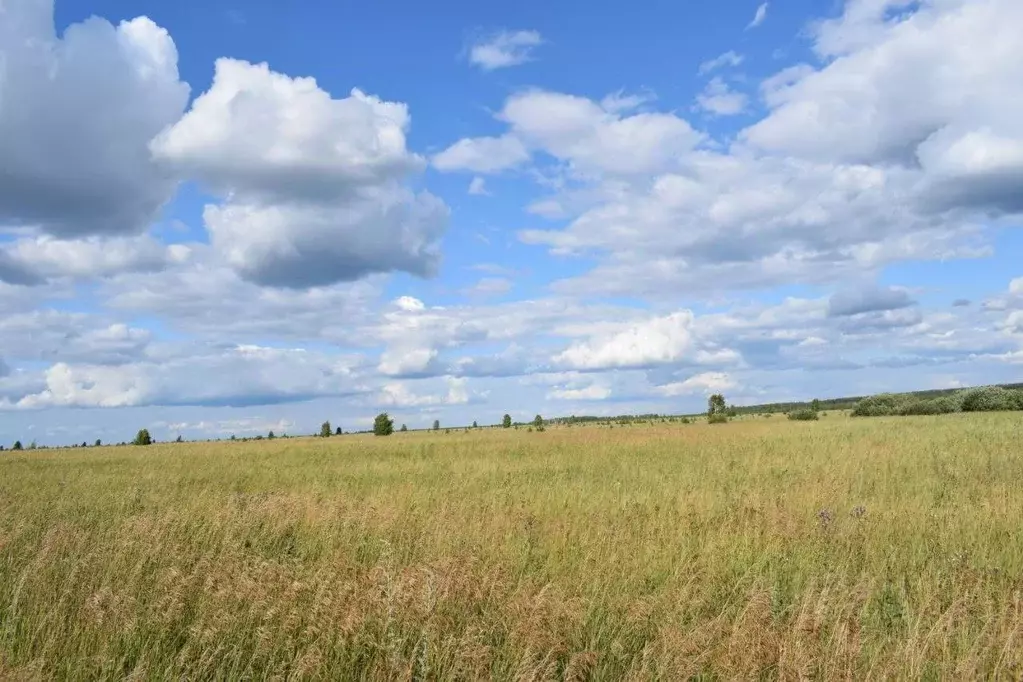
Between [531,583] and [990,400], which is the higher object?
[990,400]

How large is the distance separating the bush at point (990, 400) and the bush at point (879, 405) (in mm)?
4746

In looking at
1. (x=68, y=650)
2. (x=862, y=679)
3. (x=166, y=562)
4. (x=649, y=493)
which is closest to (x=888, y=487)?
(x=649, y=493)

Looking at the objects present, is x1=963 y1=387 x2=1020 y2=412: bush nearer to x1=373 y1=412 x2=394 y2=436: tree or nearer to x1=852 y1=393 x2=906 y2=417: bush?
x1=852 y1=393 x2=906 y2=417: bush

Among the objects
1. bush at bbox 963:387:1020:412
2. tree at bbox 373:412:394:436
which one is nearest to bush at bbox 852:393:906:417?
bush at bbox 963:387:1020:412

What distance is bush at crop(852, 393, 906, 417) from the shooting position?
5646 cm

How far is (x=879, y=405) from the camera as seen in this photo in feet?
192

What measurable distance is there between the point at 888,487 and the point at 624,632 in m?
9.60

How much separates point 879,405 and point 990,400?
9925 millimetres

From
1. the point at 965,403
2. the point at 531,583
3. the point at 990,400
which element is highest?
the point at 990,400

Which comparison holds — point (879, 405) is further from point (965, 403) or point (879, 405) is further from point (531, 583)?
point (531, 583)

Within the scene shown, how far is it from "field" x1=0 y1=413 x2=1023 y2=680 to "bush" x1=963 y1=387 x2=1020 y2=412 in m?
42.2

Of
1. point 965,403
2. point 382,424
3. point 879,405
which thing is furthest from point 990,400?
point 382,424

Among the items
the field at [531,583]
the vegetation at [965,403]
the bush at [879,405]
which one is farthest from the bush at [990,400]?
the field at [531,583]

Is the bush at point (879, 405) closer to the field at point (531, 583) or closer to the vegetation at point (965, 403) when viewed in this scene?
the vegetation at point (965, 403)
